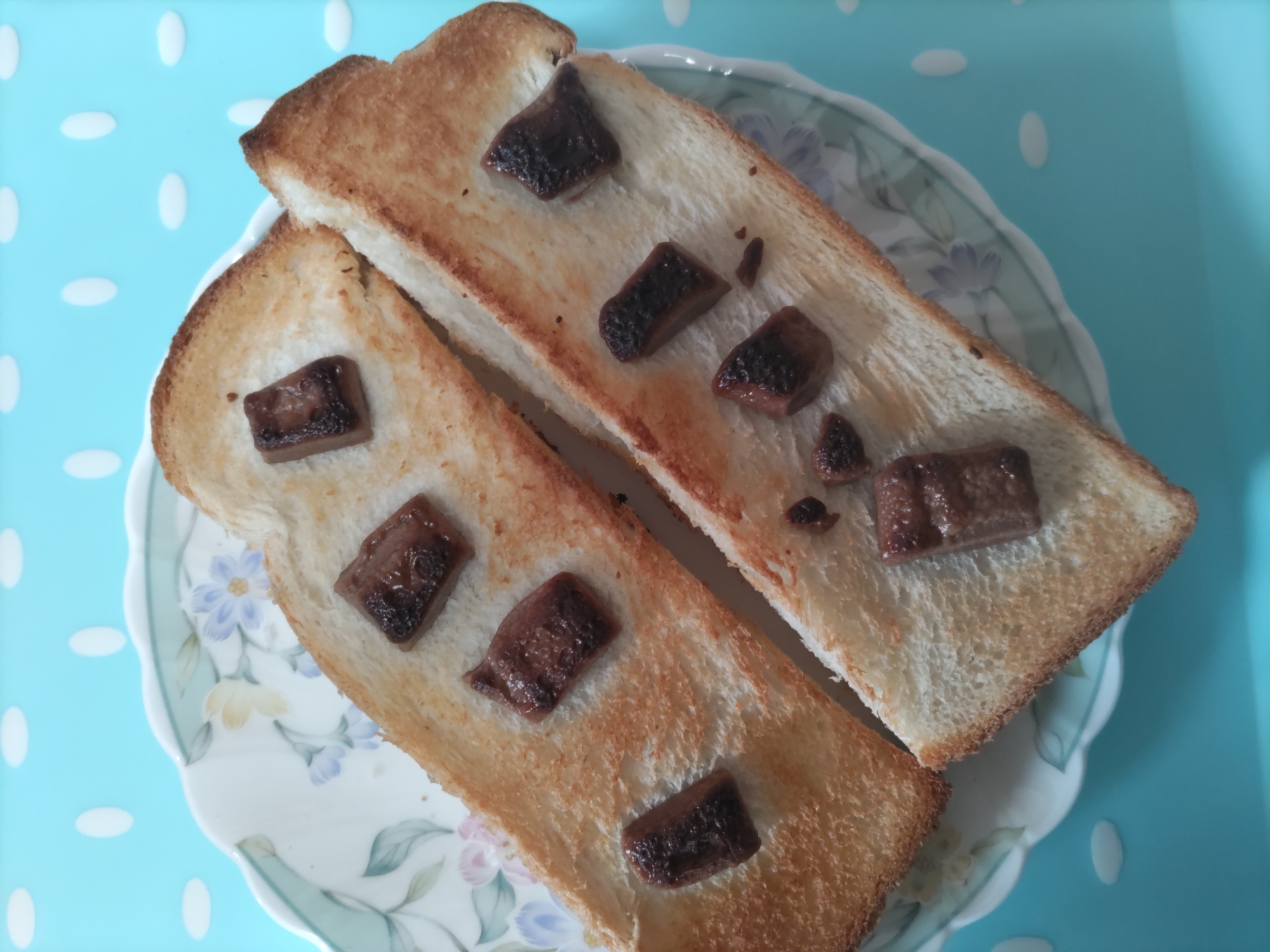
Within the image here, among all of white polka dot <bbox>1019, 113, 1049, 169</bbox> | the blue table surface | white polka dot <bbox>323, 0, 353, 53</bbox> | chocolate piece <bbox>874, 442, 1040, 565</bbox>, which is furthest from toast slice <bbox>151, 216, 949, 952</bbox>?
white polka dot <bbox>1019, 113, 1049, 169</bbox>

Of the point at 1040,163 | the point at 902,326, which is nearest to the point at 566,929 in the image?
the point at 902,326

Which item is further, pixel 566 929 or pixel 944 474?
pixel 566 929

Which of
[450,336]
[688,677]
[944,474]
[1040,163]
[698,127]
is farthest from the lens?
[1040,163]

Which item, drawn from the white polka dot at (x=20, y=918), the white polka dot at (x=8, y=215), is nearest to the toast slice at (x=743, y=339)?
the white polka dot at (x=8, y=215)

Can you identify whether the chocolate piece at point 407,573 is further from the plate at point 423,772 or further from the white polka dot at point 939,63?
the white polka dot at point 939,63

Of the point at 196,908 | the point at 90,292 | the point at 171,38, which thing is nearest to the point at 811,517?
the point at 196,908

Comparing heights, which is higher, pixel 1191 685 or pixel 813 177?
pixel 813 177

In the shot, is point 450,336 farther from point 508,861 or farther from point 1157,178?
point 1157,178

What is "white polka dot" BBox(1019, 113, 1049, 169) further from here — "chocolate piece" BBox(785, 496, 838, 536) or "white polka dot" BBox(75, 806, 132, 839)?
"white polka dot" BBox(75, 806, 132, 839)
